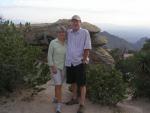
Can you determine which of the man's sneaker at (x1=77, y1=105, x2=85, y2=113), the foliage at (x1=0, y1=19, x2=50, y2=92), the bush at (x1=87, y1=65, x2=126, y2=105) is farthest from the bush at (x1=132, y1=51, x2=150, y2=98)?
the foliage at (x1=0, y1=19, x2=50, y2=92)

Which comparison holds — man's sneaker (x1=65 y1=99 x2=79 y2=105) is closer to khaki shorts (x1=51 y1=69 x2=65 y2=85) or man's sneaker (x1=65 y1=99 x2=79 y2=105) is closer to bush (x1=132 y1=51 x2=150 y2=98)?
khaki shorts (x1=51 y1=69 x2=65 y2=85)

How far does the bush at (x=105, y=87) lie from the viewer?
1059 centimetres

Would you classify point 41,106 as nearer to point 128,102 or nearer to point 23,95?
point 23,95

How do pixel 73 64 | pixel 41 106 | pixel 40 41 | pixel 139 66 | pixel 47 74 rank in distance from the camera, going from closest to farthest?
pixel 73 64, pixel 41 106, pixel 47 74, pixel 139 66, pixel 40 41

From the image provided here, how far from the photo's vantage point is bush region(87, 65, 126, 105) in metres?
10.6

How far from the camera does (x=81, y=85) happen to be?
9.87 metres

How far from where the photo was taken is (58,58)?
9922 millimetres

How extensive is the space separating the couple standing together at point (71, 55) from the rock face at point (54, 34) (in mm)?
8235

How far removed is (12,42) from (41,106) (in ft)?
→ 5.53

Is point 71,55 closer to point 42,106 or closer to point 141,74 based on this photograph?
point 42,106

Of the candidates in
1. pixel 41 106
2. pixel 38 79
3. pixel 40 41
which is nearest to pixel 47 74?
pixel 38 79

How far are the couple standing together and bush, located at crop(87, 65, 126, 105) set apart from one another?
66 centimetres

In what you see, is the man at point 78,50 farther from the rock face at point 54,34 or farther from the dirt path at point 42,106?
the rock face at point 54,34

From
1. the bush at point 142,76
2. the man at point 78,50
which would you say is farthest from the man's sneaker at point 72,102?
the bush at point 142,76
